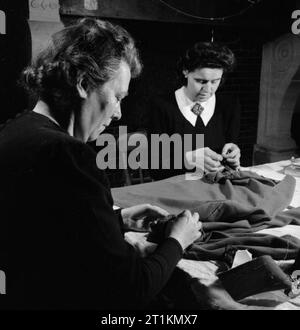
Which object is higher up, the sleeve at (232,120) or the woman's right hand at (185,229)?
the sleeve at (232,120)

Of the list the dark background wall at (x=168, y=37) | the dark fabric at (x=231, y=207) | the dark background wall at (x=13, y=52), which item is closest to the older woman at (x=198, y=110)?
the dark fabric at (x=231, y=207)

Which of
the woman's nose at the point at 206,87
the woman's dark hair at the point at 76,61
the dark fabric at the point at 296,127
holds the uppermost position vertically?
the woman's dark hair at the point at 76,61

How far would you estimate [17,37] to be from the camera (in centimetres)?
351

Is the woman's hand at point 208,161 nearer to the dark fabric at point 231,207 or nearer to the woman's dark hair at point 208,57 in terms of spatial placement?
the dark fabric at point 231,207

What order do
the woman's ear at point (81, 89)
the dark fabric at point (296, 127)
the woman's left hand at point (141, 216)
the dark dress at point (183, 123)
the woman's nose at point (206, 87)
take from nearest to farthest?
the woman's ear at point (81, 89) → the woman's left hand at point (141, 216) → the woman's nose at point (206, 87) → the dark dress at point (183, 123) → the dark fabric at point (296, 127)

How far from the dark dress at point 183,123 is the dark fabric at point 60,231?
1924 mm

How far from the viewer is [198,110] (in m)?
3.20

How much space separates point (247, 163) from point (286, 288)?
4477 mm

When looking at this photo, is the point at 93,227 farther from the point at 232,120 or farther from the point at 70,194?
the point at 232,120

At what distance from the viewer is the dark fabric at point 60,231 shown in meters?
1.07

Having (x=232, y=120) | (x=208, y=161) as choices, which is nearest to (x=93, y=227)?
(x=208, y=161)

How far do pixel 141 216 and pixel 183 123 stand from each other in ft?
5.09

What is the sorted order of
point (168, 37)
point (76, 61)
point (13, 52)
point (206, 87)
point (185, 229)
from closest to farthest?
1. point (76, 61)
2. point (185, 229)
3. point (206, 87)
4. point (13, 52)
5. point (168, 37)

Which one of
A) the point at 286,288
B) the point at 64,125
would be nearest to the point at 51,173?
the point at 64,125
